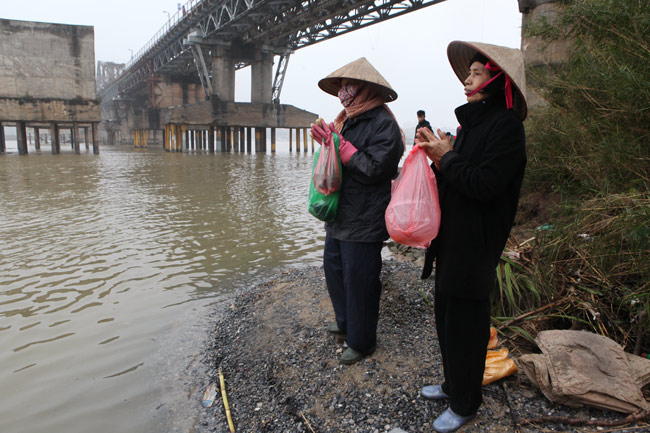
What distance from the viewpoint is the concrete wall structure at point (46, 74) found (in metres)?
30.0

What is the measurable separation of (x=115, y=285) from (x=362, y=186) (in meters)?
4.16

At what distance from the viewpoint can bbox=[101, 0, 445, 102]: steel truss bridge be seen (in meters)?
26.1

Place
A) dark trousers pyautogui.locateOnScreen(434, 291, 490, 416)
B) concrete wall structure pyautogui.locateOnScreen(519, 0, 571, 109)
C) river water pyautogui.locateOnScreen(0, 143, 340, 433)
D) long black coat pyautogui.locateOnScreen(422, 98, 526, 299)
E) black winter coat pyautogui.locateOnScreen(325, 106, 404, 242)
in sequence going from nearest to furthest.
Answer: long black coat pyautogui.locateOnScreen(422, 98, 526, 299) → dark trousers pyautogui.locateOnScreen(434, 291, 490, 416) → black winter coat pyautogui.locateOnScreen(325, 106, 404, 242) → river water pyautogui.locateOnScreen(0, 143, 340, 433) → concrete wall structure pyautogui.locateOnScreen(519, 0, 571, 109)

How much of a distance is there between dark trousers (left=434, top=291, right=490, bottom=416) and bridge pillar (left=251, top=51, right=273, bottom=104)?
3614cm

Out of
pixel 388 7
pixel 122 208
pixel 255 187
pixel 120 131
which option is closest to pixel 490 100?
pixel 122 208

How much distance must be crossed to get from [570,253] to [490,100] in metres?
1.90

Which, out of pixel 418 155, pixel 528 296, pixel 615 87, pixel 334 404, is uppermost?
Result: pixel 615 87

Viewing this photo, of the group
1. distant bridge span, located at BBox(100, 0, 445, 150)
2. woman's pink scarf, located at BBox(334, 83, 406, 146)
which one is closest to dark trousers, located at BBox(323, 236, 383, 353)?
woman's pink scarf, located at BBox(334, 83, 406, 146)

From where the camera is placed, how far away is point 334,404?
9.05 feet

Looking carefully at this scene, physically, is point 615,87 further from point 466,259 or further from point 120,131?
point 120,131

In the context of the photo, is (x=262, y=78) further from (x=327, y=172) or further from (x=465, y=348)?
(x=465, y=348)

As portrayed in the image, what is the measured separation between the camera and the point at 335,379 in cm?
297

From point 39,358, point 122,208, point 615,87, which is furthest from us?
point 122,208

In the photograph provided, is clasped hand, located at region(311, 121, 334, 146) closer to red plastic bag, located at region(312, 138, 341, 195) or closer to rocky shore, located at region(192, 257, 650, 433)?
red plastic bag, located at region(312, 138, 341, 195)
